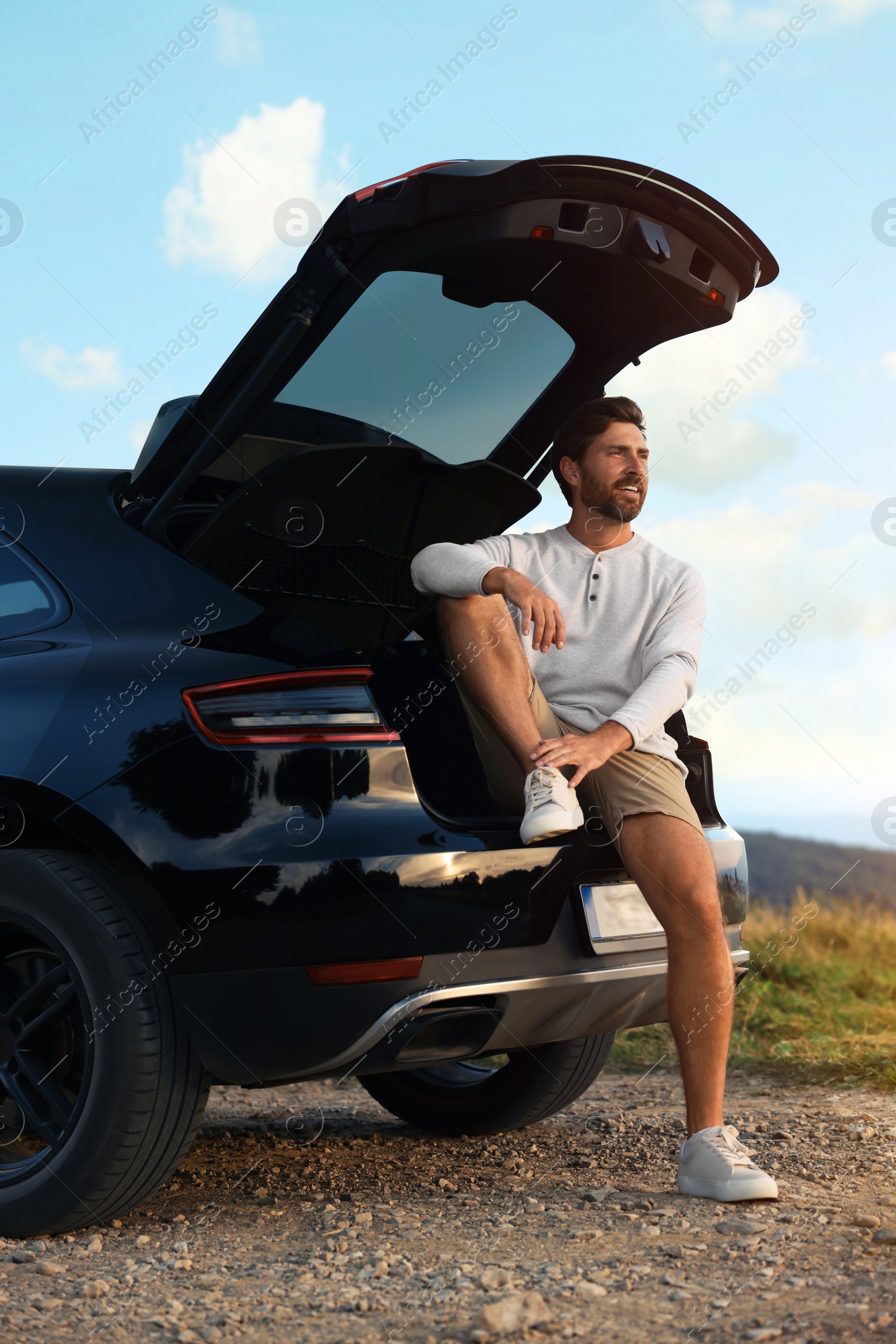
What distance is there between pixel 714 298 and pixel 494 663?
1.17 m

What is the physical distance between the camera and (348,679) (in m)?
2.54

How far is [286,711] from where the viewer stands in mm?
2486

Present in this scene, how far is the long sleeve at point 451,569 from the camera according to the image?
2.99m

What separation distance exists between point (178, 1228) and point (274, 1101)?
1.93m

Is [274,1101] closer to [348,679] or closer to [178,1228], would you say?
[178,1228]

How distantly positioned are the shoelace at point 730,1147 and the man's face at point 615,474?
1606mm

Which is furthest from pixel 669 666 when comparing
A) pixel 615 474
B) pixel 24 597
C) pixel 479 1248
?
pixel 24 597

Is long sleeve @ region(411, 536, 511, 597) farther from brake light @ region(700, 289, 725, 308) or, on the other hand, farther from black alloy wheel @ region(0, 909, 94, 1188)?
black alloy wheel @ region(0, 909, 94, 1188)

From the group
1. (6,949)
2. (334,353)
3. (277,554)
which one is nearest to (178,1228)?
(6,949)

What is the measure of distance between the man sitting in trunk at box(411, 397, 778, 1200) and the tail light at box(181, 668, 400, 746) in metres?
0.45

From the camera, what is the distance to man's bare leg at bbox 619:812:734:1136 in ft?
9.13

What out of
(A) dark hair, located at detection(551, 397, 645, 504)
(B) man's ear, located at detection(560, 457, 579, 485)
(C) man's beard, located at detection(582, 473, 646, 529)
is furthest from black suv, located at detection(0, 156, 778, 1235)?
(C) man's beard, located at detection(582, 473, 646, 529)

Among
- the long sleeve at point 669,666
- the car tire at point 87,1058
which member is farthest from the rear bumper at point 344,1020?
the long sleeve at point 669,666

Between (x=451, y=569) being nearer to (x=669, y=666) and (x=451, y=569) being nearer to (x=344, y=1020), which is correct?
(x=669, y=666)
